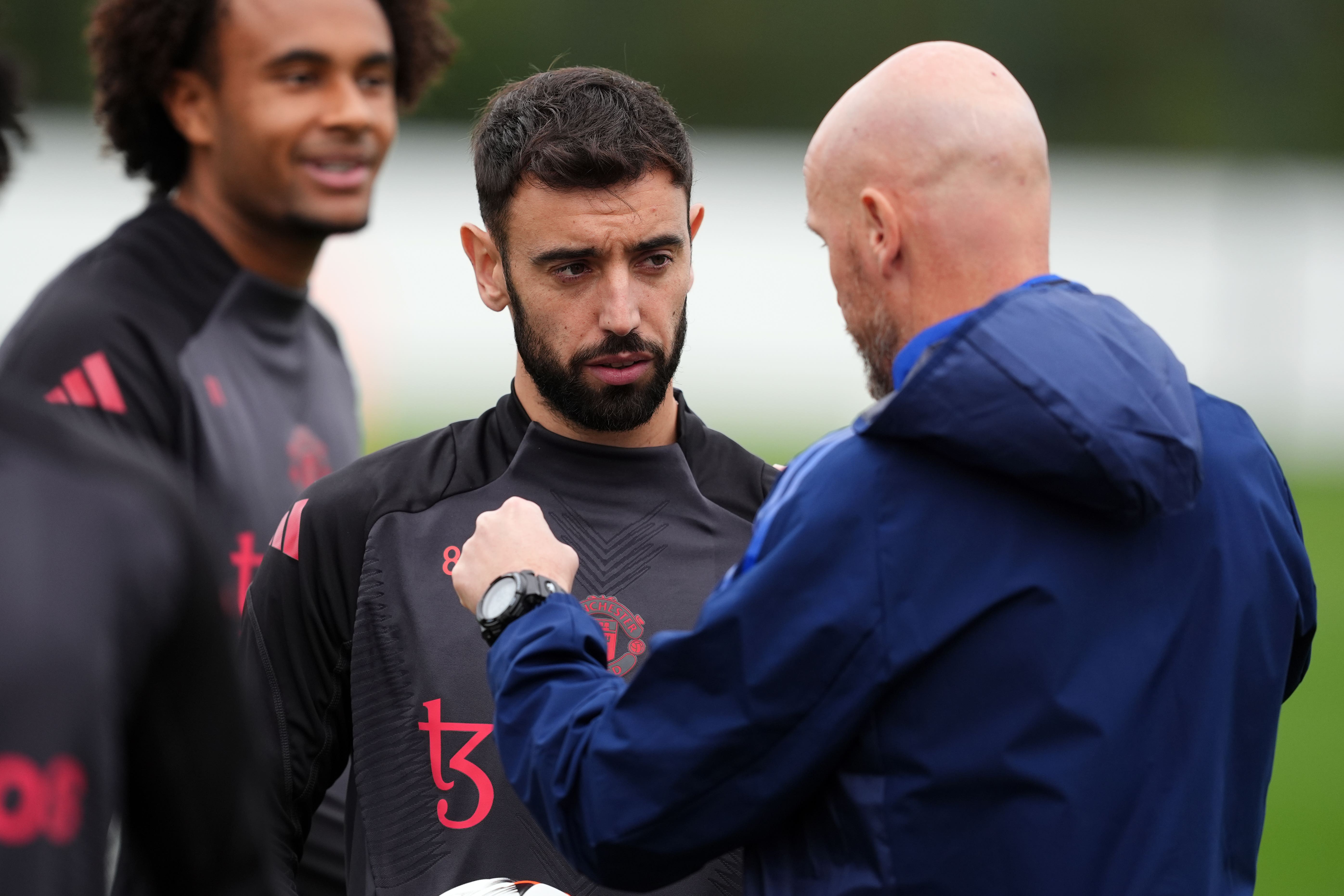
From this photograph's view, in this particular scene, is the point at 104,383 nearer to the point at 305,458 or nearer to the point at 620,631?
the point at 305,458

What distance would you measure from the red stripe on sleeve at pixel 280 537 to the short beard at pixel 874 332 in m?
0.95

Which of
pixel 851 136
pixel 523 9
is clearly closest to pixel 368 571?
pixel 851 136

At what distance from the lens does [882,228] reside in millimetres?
2053

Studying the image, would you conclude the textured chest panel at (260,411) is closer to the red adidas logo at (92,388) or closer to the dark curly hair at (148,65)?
the red adidas logo at (92,388)

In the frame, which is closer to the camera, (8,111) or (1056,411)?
(8,111)

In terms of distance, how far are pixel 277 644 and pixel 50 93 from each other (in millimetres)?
17707

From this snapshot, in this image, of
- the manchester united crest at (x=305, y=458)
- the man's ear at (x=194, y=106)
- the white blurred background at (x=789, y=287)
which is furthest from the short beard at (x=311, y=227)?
the white blurred background at (x=789, y=287)

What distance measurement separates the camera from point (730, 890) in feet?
7.34

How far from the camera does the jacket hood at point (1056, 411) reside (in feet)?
5.76

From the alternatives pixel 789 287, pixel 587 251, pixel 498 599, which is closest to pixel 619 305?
pixel 587 251

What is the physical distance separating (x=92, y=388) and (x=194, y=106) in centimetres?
105

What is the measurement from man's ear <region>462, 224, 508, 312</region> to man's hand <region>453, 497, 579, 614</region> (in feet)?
1.88

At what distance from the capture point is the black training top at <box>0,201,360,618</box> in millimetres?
3203

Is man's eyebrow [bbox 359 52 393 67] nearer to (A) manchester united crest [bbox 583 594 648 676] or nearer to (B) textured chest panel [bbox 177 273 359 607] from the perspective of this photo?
(B) textured chest panel [bbox 177 273 359 607]
